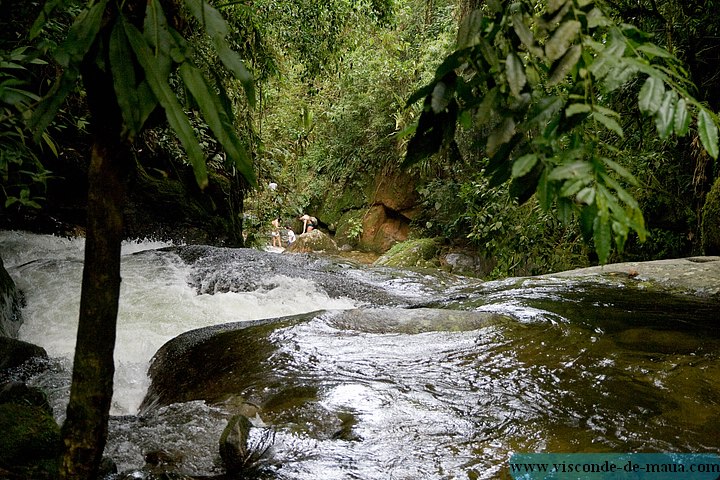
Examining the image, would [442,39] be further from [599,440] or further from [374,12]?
[599,440]

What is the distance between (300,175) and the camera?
16.8 metres

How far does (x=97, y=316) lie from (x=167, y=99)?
0.55m

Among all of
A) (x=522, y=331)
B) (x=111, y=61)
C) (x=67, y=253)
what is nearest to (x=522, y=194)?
(x=111, y=61)

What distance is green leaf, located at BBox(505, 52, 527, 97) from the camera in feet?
2.93

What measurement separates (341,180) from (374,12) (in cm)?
985

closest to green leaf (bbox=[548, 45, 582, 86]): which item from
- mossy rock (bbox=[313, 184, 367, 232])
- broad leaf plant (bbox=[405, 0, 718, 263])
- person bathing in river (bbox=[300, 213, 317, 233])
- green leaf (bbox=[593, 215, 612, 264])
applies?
broad leaf plant (bbox=[405, 0, 718, 263])

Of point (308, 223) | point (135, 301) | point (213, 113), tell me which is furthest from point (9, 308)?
point (308, 223)

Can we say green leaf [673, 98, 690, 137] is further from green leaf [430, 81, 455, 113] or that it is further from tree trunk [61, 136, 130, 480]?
tree trunk [61, 136, 130, 480]

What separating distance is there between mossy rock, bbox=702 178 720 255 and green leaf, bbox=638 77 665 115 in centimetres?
502

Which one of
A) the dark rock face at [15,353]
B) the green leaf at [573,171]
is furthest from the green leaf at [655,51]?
the dark rock face at [15,353]

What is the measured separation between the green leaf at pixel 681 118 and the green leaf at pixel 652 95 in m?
0.03

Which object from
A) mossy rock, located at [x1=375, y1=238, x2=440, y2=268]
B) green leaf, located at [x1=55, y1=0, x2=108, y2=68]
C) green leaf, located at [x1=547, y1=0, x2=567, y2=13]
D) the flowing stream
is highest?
mossy rock, located at [x1=375, y1=238, x2=440, y2=268]

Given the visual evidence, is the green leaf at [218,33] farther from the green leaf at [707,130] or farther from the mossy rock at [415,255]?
the mossy rock at [415,255]

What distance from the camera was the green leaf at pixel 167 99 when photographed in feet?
3.35
